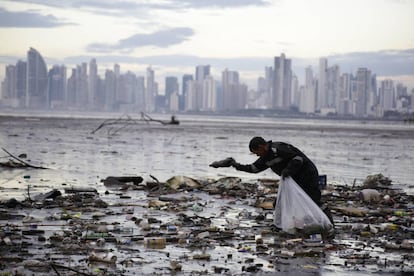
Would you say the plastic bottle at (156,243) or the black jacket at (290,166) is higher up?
the black jacket at (290,166)

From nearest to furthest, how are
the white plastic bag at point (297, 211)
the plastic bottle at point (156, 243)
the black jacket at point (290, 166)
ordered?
the plastic bottle at point (156, 243) < the white plastic bag at point (297, 211) < the black jacket at point (290, 166)

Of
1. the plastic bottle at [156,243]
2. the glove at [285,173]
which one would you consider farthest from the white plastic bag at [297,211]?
the plastic bottle at [156,243]

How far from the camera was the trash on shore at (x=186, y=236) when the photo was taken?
725 centimetres

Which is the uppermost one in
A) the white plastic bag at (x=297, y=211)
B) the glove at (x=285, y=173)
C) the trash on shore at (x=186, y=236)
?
the glove at (x=285, y=173)

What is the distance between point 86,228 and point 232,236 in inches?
80.3

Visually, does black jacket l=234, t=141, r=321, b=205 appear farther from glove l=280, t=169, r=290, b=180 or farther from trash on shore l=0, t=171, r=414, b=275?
trash on shore l=0, t=171, r=414, b=275

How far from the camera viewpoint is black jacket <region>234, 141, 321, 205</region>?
9.52 meters

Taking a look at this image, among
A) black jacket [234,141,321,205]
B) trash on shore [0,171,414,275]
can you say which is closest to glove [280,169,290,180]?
black jacket [234,141,321,205]

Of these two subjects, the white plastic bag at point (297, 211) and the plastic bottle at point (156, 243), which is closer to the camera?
the plastic bottle at point (156, 243)

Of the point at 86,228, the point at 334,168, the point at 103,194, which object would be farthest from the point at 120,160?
the point at 86,228

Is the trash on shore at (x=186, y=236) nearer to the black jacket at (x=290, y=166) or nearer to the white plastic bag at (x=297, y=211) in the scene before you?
the white plastic bag at (x=297, y=211)

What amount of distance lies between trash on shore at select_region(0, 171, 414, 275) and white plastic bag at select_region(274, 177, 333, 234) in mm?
125

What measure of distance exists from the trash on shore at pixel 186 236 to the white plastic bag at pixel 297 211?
13cm

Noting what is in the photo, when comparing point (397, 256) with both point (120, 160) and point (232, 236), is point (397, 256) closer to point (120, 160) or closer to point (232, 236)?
point (232, 236)
